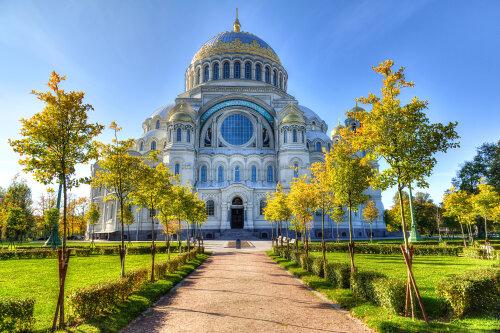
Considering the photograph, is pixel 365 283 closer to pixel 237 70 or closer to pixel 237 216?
pixel 237 216

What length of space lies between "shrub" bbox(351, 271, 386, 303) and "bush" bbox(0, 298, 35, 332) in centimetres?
888

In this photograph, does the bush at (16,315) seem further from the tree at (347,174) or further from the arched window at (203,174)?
the arched window at (203,174)

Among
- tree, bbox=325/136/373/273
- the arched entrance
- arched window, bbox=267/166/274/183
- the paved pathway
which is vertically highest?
arched window, bbox=267/166/274/183

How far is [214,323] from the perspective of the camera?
772cm

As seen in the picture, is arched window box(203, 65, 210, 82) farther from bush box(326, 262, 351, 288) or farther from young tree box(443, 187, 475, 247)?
bush box(326, 262, 351, 288)

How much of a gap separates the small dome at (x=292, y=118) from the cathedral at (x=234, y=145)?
15 centimetres

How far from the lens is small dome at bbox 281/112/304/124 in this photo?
153 feet

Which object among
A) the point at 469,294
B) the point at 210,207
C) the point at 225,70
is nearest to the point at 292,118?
the point at 210,207

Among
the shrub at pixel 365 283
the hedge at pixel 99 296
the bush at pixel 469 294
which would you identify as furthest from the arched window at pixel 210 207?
the bush at pixel 469 294

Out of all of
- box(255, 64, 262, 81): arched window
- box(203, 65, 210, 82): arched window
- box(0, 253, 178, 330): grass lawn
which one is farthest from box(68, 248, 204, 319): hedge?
box(203, 65, 210, 82): arched window

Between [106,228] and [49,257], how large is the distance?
2583cm

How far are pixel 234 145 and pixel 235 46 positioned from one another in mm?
21296

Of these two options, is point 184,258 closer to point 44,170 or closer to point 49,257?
point 44,170

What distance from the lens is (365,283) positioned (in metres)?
9.65
